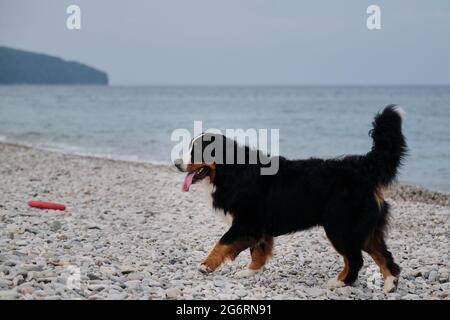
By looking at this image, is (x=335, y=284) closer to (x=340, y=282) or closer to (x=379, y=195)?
(x=340, y=282)

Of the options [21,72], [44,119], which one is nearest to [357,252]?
[44,119]

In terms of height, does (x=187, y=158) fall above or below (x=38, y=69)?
below

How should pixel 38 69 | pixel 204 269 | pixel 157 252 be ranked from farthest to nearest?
1. pixel 38 69
2. pixel 157 252
3. pixel 204 269

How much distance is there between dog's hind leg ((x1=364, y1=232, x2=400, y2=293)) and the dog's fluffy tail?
1.72ft

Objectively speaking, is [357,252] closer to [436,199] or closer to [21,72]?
[436,199]

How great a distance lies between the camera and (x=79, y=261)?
208 inches

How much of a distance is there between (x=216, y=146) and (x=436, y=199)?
8.30 metres

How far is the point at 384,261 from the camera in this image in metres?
5.01

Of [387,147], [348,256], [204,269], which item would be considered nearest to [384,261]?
[348,256]

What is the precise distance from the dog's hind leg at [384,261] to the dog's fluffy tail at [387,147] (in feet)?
1.72

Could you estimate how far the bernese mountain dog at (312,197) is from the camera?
4922 mm

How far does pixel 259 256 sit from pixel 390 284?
4.33ft

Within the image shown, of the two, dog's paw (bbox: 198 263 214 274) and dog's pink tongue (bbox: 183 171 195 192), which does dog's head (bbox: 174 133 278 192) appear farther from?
dog's paw (bbox: 198 263 214 274)

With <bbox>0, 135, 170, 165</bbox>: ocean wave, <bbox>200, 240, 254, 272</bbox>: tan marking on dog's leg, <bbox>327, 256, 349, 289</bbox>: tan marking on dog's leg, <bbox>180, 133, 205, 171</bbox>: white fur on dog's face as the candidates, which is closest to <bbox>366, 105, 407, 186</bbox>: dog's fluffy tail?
<bbox>327, 256, 349, 289</bbox>: tan marking on dog's leg
